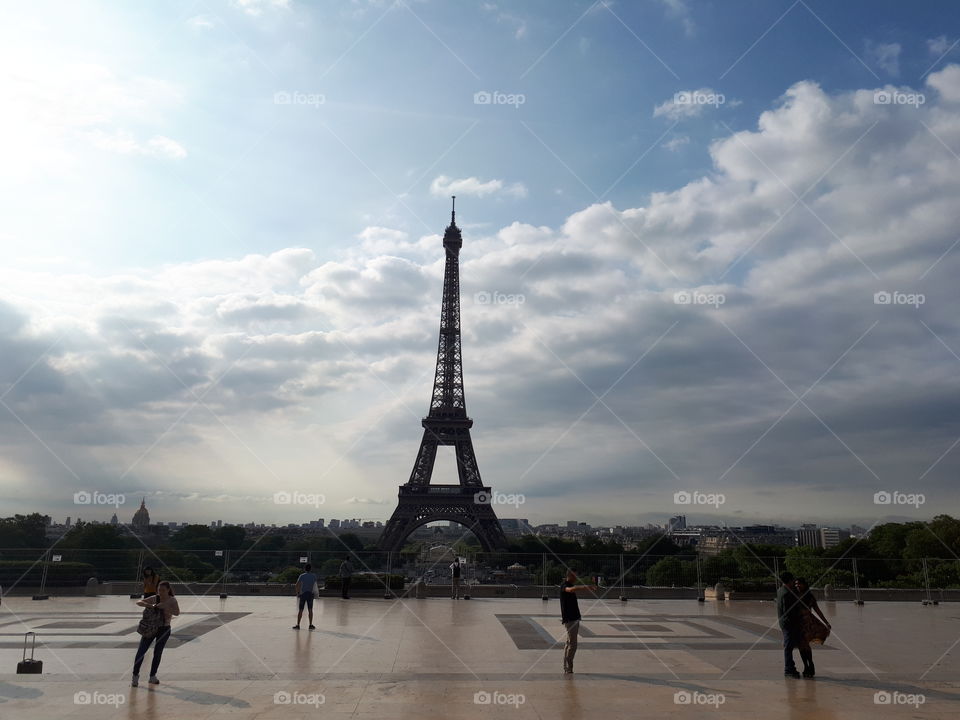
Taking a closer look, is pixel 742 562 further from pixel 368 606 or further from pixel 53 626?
pixel 53 626

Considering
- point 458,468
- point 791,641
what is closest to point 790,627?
point 791,641

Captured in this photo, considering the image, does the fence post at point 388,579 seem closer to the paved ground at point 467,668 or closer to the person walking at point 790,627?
the paved ground at point 467,668

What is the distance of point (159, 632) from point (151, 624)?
Result: 0.54ft

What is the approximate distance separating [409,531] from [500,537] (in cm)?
726

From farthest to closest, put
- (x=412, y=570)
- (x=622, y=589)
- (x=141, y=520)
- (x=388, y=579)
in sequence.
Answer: (x=141, y=520) < (x=412, y=570) < (x=622, y=589) < (x=388, y=579)

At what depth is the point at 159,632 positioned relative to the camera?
386 inches

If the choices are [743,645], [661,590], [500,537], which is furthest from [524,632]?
[500,537]

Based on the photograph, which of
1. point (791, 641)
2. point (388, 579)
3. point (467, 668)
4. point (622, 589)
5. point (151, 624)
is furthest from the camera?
point (622, 589)

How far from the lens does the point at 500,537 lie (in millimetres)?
56094

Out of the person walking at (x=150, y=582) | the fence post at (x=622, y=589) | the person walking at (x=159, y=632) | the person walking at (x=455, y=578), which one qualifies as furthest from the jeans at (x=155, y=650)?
the fence post at (x=622, y=589)

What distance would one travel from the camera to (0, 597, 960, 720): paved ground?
8.34m

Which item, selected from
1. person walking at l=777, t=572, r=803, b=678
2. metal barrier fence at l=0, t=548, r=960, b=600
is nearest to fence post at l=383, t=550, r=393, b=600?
metal barrier fence at l=0, t=548, r=960, b=600

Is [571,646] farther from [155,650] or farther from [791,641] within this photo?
[155,650]

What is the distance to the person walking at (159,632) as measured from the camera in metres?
9.59
